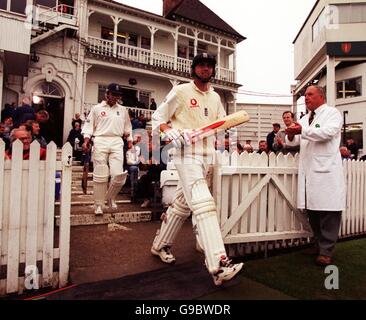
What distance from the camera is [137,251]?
3.57m

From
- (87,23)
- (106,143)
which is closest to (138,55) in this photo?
(87,23)

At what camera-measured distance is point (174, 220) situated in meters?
3.18

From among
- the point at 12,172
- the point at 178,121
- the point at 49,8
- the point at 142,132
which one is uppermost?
the point at 49,8

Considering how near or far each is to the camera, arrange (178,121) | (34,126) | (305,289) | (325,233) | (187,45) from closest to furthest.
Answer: (305,289) < (178,121) < (325,233) < (34,126) < (187,45)

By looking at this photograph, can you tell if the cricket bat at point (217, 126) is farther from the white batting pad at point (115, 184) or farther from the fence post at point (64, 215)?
the white batting pad at point (115, 184)

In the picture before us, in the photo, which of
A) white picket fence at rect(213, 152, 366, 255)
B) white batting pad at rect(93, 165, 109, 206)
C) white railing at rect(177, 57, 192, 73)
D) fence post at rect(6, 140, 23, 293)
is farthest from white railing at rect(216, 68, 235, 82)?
fence post at rect(6, 140, 23, 293)

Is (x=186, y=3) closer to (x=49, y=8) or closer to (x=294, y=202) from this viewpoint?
(x=49, y=8)

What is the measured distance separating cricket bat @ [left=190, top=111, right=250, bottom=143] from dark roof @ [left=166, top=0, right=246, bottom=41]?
18.7m

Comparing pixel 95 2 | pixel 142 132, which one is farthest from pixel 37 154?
pixel 95 2

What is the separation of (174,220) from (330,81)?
20.1m

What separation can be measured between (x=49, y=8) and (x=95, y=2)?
2.82m

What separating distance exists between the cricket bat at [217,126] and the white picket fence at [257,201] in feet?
1.99

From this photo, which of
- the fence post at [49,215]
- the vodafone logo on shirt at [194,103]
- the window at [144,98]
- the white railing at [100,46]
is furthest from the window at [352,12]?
the fence post at [49,215]

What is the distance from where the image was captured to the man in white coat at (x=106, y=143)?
4.83 m
